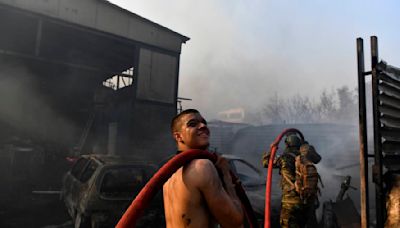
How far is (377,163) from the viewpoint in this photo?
2586 millimetres

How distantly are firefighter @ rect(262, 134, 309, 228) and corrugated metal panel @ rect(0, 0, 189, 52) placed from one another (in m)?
9.06

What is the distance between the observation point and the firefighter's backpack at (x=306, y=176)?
4.39m

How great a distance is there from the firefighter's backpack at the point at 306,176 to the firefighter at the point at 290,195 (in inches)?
6.0

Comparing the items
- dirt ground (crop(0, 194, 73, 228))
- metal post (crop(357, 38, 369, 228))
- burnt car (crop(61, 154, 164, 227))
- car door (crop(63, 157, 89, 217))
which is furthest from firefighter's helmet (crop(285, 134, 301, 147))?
dirt ground (crop(0, 194, 73, 228))

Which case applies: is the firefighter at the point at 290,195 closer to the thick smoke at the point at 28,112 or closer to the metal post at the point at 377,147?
the metal post at the point at 377,147

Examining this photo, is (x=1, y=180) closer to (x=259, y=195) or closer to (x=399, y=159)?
(x=259, y=195)

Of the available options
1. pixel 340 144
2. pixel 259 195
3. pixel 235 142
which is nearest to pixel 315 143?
pixel 340 144

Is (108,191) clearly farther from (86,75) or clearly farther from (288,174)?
(86,75)

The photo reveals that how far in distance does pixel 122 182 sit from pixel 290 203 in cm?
304

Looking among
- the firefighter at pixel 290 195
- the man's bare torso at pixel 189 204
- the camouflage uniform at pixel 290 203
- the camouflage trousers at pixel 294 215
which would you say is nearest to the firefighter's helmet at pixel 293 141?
the firefighter at pixel 290 195

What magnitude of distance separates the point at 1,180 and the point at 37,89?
7955 mm

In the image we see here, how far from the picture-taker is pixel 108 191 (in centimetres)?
505

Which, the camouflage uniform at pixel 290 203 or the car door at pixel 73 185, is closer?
the camouflage uniform at pixel 290 203

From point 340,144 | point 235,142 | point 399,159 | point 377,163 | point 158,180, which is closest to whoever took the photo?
point 158,180
